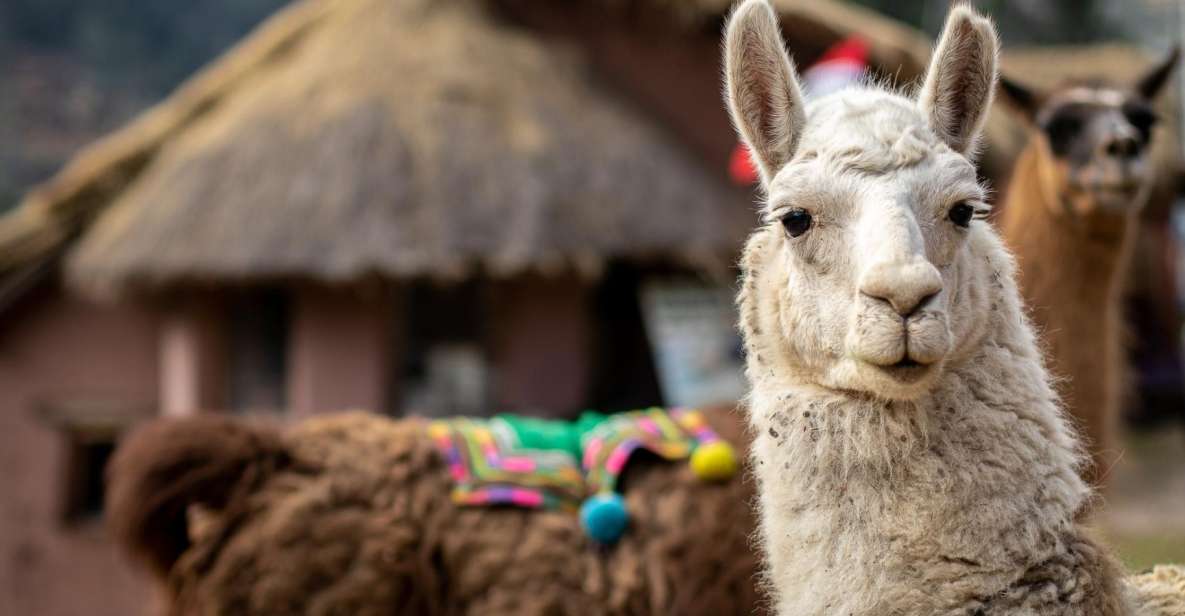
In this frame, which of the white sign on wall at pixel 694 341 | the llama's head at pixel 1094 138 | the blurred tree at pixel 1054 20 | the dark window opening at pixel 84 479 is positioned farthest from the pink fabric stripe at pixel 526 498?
the blurred tree at pixel 1054 20

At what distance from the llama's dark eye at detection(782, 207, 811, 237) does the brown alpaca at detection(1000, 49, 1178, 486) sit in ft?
4.05

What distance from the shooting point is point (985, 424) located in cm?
182

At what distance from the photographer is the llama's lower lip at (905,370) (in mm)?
1736

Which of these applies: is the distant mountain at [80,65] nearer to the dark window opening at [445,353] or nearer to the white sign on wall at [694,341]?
the dark window opening at [445,353]

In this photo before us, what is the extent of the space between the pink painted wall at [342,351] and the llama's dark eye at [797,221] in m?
5.68

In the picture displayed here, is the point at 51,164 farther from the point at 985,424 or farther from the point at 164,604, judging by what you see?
the point at 985,424

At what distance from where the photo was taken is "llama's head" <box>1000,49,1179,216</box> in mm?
3172

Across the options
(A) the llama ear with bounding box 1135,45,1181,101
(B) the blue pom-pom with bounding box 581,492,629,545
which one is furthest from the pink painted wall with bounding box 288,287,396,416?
(A) the llama ear with bounding box 1135,45,1181,101

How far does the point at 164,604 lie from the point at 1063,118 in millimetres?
2819

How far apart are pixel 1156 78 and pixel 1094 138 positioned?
60 centimetres

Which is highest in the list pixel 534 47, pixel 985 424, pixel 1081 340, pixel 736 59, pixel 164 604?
pixel 534 47

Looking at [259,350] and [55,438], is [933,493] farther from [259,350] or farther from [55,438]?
[55,438]

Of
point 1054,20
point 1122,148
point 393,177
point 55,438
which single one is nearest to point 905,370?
point 1122,148

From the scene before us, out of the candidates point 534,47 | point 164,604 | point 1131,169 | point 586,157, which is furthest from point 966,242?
point 534,47
